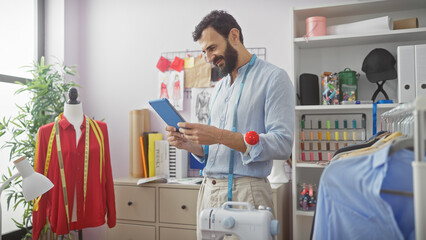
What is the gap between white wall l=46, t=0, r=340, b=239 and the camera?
3.30 meters

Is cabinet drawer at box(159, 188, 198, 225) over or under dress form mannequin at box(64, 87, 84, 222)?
under

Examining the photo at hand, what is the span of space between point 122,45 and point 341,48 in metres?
1.90

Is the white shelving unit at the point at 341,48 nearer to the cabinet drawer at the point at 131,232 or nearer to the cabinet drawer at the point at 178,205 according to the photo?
the cabinet drawer at the point at 178,205

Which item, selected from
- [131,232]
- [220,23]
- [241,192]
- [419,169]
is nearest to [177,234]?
[131,232]

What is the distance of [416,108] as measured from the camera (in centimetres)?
86

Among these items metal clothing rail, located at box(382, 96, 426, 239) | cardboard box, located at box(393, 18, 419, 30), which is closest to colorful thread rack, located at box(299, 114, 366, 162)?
cardboard box, located at box(393, 18, 419, 30)

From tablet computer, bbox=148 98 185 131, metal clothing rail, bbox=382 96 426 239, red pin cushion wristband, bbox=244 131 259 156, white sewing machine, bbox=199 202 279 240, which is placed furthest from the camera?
tablet computer, bbox=148 98 185 131

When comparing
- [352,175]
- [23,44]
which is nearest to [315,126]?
[352,175]

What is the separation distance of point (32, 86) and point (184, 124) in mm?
1743

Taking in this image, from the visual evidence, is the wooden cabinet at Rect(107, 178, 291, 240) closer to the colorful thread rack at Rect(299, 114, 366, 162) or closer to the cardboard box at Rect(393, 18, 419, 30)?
the colorful thread rack at Rect(299, 114, 366, 162)

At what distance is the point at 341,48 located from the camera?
114 inches

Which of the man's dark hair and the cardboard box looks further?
the cardboard box

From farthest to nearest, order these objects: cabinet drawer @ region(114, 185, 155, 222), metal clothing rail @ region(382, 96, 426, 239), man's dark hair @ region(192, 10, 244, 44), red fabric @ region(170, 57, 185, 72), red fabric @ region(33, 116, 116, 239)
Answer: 1. red fabric @ region(170, 57, 185, 72)
2. cabinet drawer @ region(114, 185, 155, 222)
3. red fabric @ region(33, 116, 116, 239)
4. man's dark hair @ region(192, 10, 244, 44)
5. metal clothing rail @ region(382, 96, 426, 239)

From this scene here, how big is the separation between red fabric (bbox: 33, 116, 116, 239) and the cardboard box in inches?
85.2
